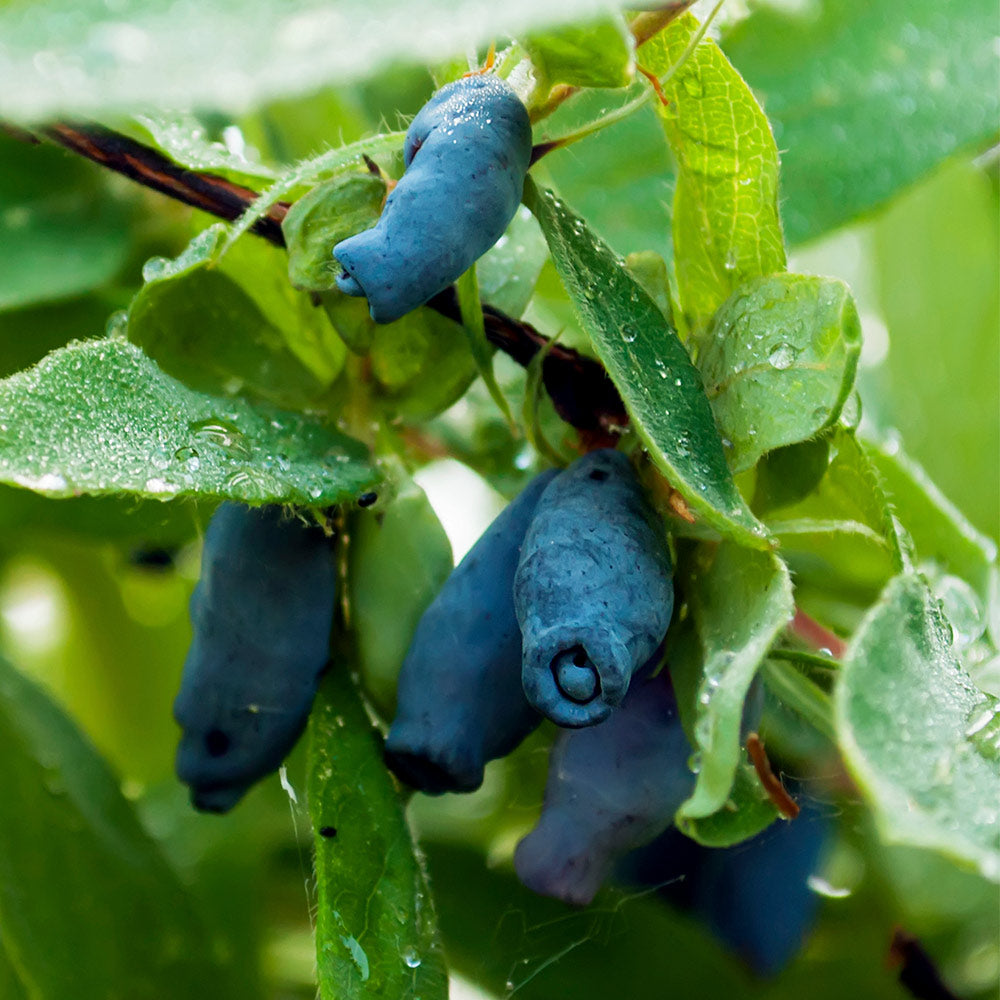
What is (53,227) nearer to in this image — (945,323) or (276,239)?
(276,239)

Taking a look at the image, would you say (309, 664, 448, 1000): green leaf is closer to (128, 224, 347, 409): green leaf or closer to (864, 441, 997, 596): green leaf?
(128, 224, 347, 409): green leaf

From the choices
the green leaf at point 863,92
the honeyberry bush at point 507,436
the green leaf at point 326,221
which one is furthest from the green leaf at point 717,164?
the green leaf at point 863,92

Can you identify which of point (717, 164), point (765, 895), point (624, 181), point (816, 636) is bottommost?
point (765, 895)

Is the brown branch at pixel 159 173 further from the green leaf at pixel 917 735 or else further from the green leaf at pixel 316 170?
the green leaf at pixel 917 735

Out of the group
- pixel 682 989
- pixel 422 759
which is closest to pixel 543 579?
pixel 422 759

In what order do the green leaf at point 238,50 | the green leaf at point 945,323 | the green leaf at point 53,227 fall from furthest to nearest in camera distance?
1. the green leaf at point 945,323
2. the green leaf at point 53,227
3. the green leaf at point 238,50

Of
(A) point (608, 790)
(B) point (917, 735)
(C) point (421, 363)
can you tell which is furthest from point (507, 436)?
(B) point (917, 735)

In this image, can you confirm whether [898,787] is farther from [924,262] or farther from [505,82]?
[924,262]
